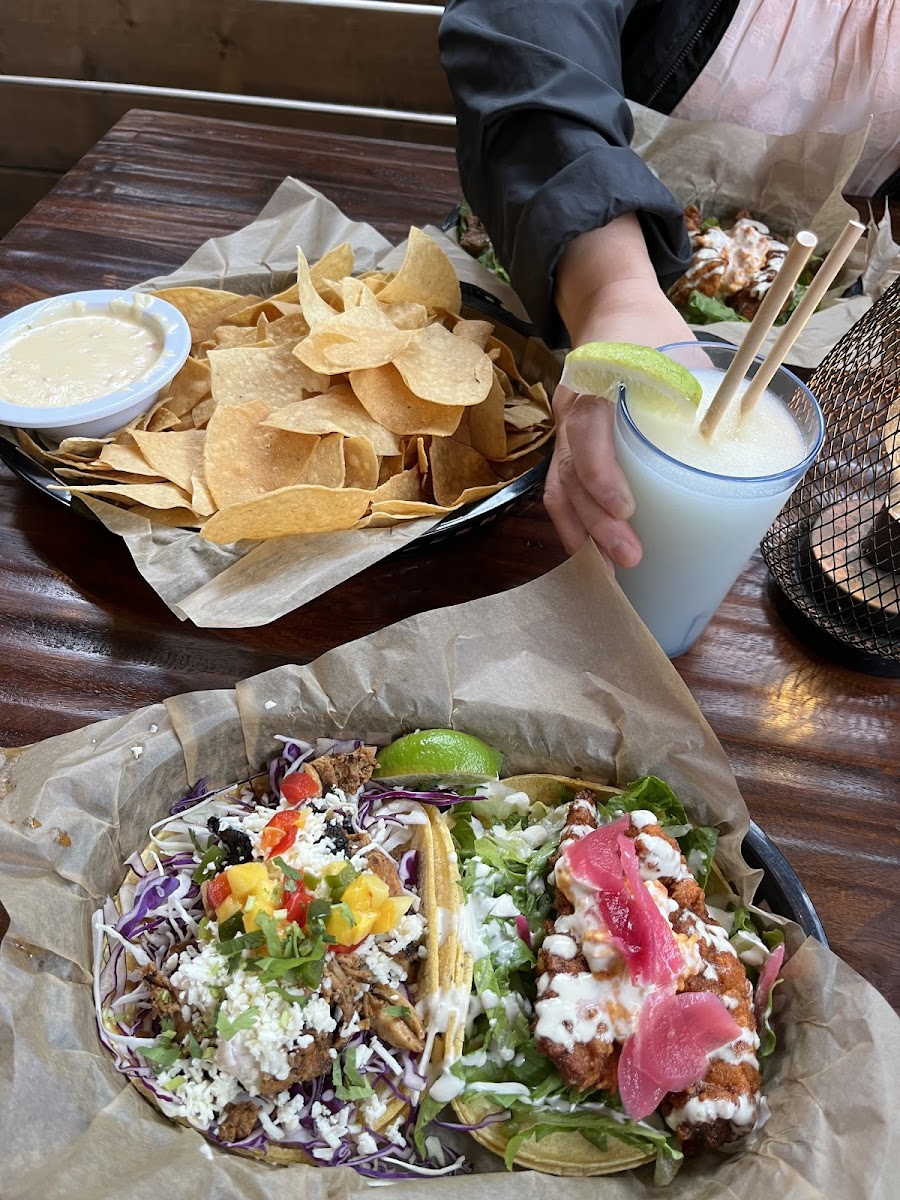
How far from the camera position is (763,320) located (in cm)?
95

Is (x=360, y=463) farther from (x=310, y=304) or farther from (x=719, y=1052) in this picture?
(x=719, y=1052)

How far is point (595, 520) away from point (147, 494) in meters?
0.78

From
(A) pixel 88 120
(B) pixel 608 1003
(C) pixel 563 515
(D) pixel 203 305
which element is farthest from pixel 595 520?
(A) pixel 88 120

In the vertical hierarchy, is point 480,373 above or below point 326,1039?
above

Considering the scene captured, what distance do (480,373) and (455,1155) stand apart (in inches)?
A: 50.8

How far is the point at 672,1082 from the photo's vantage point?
930 millimetres

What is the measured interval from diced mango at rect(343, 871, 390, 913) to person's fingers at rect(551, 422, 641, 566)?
0.59 metres

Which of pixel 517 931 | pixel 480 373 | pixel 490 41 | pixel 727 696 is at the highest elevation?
pixel 490 41

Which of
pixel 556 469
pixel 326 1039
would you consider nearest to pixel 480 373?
pixel 556 469

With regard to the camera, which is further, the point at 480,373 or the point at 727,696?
the point at 480,373

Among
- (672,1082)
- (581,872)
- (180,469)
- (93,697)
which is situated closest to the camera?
(672,1082)

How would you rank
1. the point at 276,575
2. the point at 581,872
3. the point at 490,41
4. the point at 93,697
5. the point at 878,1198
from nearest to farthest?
the point at 878,1198, the point at 581,872, the point at 93,697, the point at 276,575, the point at 490,41

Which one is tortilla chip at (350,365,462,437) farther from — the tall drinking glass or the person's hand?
the tall drinking glass

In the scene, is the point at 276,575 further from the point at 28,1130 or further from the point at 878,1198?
the point at 878,1198
